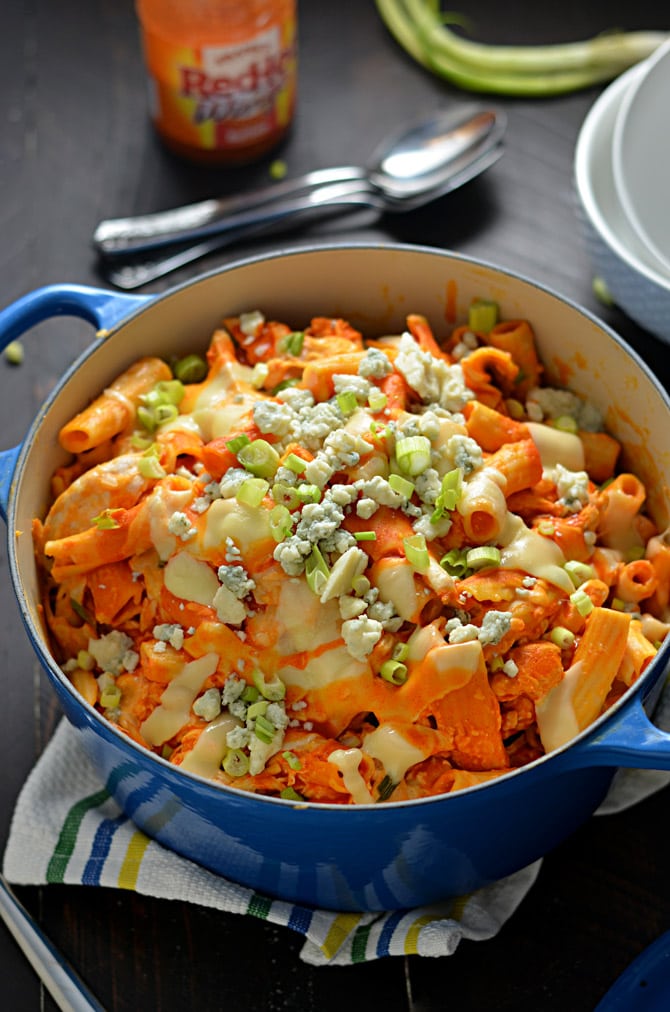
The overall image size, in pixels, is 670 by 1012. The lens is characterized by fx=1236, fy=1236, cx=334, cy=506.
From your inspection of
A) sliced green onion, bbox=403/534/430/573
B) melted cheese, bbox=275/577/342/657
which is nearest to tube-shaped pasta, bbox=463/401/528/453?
sliced green onion, bbox=403/534/430/573

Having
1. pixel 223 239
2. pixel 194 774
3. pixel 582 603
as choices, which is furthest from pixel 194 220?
pixel 194 774

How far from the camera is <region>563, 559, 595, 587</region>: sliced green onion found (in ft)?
4.94

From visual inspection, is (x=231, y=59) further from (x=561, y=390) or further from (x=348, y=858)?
(x=348, y=858)

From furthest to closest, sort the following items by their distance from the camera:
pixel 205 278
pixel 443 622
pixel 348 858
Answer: pixel 205 278, pixel 443 622, pixel 348 858

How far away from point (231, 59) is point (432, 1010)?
1.51m

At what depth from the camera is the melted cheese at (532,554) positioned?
147 centimetres

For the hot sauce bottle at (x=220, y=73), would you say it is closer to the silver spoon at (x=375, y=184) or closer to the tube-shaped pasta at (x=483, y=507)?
the silver spoon at (x=375, y=184)

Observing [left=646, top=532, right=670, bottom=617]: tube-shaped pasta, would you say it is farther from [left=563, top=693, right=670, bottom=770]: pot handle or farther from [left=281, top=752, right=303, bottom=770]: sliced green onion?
[left=281, top=752, right=303, bottom=770]: sliced green onion

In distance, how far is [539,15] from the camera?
249 cm

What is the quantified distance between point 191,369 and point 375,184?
0.63 meters

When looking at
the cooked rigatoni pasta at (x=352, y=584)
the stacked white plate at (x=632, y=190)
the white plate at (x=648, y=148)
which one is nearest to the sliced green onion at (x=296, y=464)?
the cooked rigatoni pasta at (x=352, y=584)

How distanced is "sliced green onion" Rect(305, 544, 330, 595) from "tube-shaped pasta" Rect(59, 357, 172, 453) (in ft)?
1.26

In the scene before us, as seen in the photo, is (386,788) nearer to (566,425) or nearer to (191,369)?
(566,425)

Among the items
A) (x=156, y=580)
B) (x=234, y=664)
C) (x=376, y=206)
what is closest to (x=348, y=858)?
(x=234, y=664)
